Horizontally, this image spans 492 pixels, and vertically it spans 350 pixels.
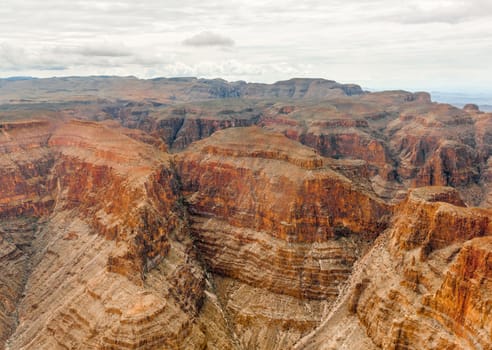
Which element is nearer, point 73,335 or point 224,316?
point 73,335

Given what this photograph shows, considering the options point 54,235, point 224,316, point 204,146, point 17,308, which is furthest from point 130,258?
point 204,146

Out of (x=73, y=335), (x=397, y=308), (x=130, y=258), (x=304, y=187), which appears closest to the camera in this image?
(x=397, y=308)

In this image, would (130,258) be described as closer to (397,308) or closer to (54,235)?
(54,235)

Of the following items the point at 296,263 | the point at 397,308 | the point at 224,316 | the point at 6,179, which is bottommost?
the point at 224,316

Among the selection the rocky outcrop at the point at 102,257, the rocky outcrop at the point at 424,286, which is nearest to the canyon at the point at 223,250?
the rocky outcrop at the point at 424,286

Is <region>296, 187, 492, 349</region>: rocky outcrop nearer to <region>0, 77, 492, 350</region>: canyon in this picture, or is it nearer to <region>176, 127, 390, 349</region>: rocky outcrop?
<region>0, 77, 492, 350</region>: canyon

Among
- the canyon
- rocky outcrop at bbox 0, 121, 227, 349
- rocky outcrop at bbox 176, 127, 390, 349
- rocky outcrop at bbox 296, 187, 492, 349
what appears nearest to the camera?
rocky outcrop at bbox 296, 187, 492, 349

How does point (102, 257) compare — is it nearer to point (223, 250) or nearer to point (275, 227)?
point (223, 250)

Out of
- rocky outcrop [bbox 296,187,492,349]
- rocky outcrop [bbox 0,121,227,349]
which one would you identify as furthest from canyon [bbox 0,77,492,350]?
rocky outcrop [bbox 0,121,227,349]

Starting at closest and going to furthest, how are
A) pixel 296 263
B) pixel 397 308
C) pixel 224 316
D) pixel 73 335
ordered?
1. pixel 397 308
2. pixel 73 335
3. pixel 224 316
4. pixel 296 263
